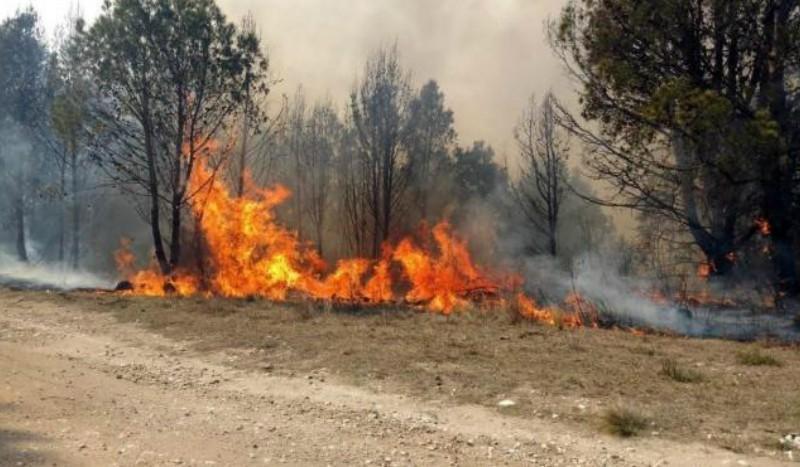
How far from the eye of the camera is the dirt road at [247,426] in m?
5.12

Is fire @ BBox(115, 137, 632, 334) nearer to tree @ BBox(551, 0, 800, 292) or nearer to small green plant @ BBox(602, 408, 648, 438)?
tree @ BBox(551, 0, 800, 292)

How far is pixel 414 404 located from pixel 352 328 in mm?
4450

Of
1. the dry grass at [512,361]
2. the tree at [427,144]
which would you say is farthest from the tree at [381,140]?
the dry grass at [512,361]

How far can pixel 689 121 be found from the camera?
11961 millimetres

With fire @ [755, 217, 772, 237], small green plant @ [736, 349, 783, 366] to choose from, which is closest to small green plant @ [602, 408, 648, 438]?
small green plant @ [736, 349, 783, 366]

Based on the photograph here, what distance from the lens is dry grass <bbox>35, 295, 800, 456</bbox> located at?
6.35 metres

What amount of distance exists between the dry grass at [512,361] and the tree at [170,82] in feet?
21.7

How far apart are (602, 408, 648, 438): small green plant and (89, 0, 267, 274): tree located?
1489 cm

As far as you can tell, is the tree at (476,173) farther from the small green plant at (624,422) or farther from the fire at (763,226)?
the small green plant at (624,422)

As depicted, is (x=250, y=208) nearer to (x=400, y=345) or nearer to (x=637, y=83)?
(x=400, y=345)

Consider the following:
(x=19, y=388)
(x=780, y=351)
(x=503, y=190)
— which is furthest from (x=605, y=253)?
(x=19, y=388)

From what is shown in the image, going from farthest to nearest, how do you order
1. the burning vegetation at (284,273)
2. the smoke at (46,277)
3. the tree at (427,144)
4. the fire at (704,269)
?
the tree at (427,144) < the smoke at (46,277) < the burning vegetation at (284,273) < the fire at (704,269)

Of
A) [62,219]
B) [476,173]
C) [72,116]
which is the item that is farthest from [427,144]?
[62,219]

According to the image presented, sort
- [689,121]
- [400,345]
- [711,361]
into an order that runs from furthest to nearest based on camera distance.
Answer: [689,121]
[400,345]
[711,361]
